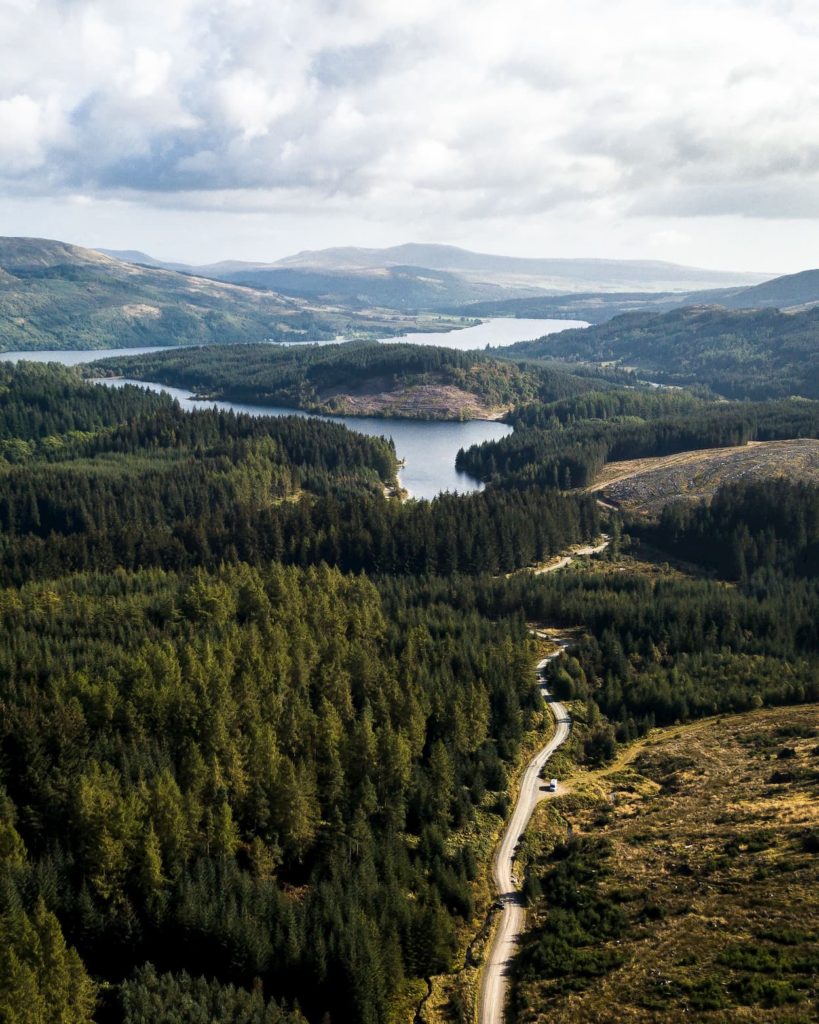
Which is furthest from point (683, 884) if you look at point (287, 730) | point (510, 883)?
point (287, 730)

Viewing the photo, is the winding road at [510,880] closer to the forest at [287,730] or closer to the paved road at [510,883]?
the paved road at [510,883]

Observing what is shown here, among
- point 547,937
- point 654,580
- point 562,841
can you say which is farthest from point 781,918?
point 654,580

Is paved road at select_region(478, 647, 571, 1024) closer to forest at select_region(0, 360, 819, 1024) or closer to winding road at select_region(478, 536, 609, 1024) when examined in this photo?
winding road at select_region(478, 536, 609, 1024)

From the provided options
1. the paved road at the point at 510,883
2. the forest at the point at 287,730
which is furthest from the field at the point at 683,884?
the forest at the point at 287,730

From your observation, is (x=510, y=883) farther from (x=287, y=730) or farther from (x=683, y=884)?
(x=287, y=730)

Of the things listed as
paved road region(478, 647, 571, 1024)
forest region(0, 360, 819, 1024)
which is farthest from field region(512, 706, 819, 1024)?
forest region(0, 360, 819, 1024)

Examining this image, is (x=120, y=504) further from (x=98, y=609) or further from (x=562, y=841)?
(x=562, y=841)
